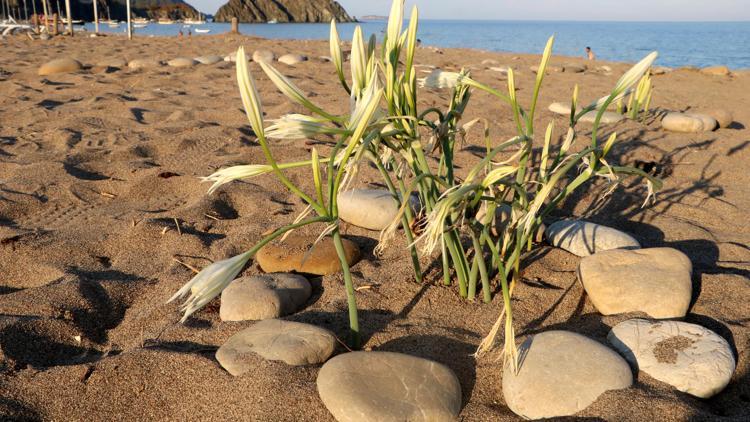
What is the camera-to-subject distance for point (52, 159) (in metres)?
3.28

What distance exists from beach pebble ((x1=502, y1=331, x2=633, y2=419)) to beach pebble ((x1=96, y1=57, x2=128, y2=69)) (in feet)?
23.7

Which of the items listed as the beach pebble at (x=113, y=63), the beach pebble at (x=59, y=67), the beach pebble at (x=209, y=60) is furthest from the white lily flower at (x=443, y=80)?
the beach pebble at (x=209, y=60)

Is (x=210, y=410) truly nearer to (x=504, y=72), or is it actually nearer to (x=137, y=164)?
(x=137, y=164)

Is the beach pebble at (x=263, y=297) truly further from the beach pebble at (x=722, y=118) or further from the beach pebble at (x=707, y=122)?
the beach pebble at (x=722, y=118)

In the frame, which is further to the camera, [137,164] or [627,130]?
[627,130]

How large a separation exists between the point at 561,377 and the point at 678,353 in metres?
0.34

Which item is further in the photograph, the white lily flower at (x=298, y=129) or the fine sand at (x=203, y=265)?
the fine sand at (x=203, y=265)

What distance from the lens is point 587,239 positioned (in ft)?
6.84

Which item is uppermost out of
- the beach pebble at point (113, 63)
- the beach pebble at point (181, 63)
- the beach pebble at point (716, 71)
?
the beach pebble at point (716, 71)

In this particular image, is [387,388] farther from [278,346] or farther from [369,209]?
[369,209]

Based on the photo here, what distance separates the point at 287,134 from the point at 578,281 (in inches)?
48.0

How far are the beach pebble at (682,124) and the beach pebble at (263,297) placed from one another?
351cm

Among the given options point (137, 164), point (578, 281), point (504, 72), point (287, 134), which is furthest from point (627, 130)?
point (504, 72)

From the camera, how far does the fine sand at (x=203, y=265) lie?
1359mm
